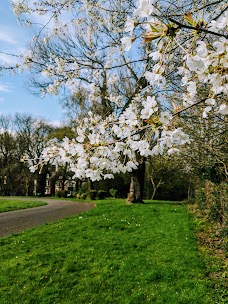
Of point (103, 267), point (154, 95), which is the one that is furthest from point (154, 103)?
point (103, 267)

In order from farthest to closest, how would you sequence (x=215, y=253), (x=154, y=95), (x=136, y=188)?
(x=136, y=188) → (x=215, y=253) → (x=154, y=95)

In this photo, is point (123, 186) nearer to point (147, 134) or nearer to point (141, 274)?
point (141, 274)

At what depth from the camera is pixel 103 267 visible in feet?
18.8

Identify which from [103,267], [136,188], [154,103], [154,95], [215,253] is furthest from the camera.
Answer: [136,188]

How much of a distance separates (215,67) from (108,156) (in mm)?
1143

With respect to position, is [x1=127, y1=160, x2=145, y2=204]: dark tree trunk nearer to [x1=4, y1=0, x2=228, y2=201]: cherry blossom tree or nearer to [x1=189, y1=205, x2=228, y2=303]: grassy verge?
[x1=189, y1=205, x2=228, y2=303]: grassy verge

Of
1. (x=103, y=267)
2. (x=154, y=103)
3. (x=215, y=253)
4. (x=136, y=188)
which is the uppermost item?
(x=154, y=103)

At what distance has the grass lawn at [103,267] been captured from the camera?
4637mm

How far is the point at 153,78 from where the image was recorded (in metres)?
1.66

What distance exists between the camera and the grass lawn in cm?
464

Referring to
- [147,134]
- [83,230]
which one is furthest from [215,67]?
[83,230]

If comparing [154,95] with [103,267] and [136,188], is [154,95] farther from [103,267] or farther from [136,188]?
[136,188]

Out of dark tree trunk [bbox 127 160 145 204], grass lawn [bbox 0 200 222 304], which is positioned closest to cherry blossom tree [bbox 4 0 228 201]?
grass lawn [bbox 0 200 222 304]

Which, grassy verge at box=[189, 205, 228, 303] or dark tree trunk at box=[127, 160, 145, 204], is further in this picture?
dark tree trunk at box=[127, 160, 145, 204]
